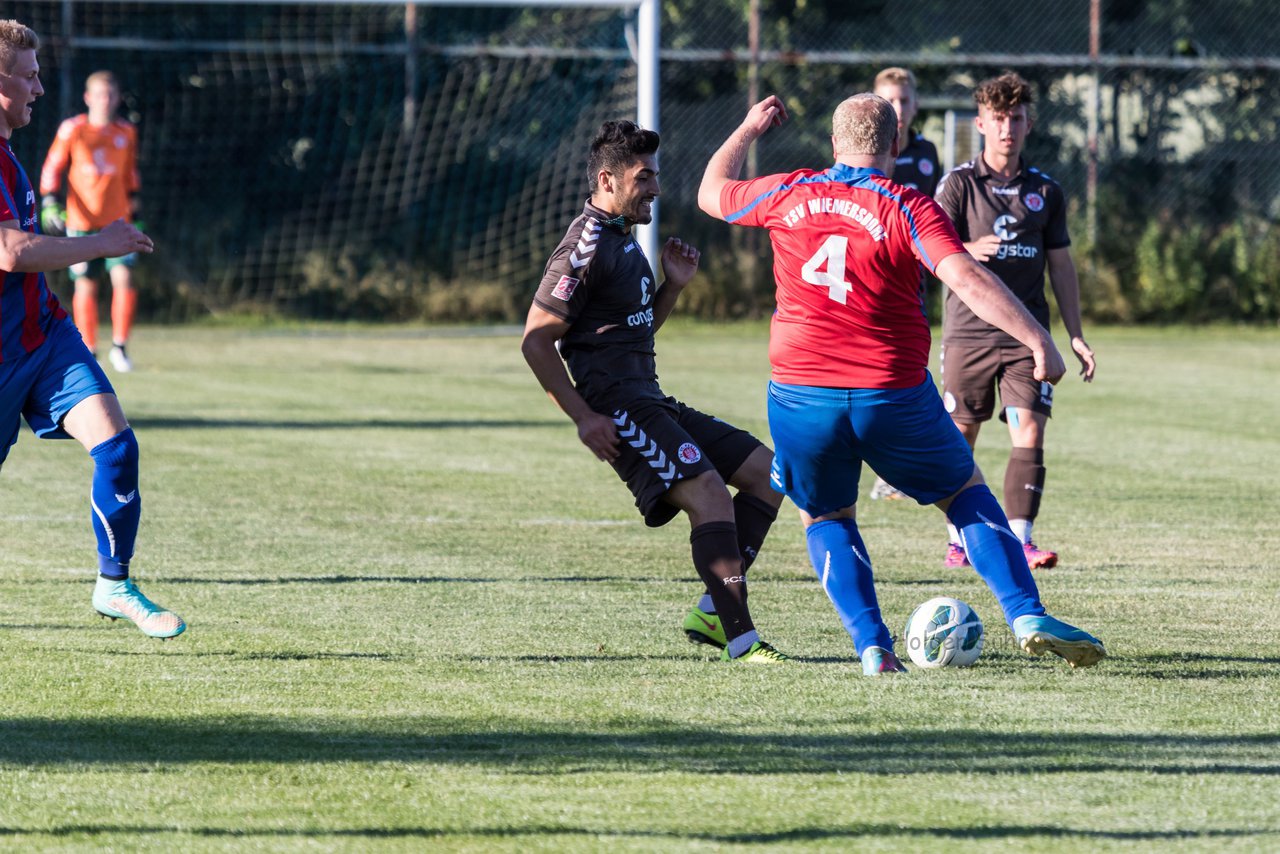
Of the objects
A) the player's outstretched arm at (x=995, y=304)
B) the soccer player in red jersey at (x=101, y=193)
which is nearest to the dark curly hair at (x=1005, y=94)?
the player's outstretched arm at (x=995, y=304)

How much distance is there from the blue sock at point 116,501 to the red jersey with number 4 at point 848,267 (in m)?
2.15

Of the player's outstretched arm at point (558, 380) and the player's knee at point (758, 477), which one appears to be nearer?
the player's outstretched arm at point (558, 380)

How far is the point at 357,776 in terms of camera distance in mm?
4566

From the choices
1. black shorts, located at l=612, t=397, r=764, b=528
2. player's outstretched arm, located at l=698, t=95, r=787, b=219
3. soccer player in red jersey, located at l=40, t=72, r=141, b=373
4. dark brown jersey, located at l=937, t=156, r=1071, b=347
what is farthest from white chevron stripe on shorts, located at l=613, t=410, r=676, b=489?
soccer player in red jersey, located at l=40, t=72, r=141, b=373

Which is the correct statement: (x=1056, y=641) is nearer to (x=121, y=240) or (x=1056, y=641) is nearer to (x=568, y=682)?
(x=568, y=682)

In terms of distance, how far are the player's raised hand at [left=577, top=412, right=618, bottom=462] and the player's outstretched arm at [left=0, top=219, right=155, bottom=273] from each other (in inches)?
57.7

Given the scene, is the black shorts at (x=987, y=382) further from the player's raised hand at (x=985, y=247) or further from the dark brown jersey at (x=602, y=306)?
the dark brown jersey at (x=602, y=306)

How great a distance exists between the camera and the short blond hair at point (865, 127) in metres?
5.62

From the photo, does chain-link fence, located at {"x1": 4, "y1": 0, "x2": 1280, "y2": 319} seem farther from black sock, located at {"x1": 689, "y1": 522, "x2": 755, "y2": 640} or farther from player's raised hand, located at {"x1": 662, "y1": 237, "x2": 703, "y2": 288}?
black sock, located at {"x1": 689, "y1": 522, "x2": 755, "y2": 640}

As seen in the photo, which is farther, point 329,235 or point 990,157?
point 329,235

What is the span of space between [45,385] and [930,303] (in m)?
17.6

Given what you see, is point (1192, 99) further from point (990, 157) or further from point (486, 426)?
point (990, 157)

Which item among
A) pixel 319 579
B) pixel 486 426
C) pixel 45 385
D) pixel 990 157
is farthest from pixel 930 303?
pixel 45 385

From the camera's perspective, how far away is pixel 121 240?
5746mm
